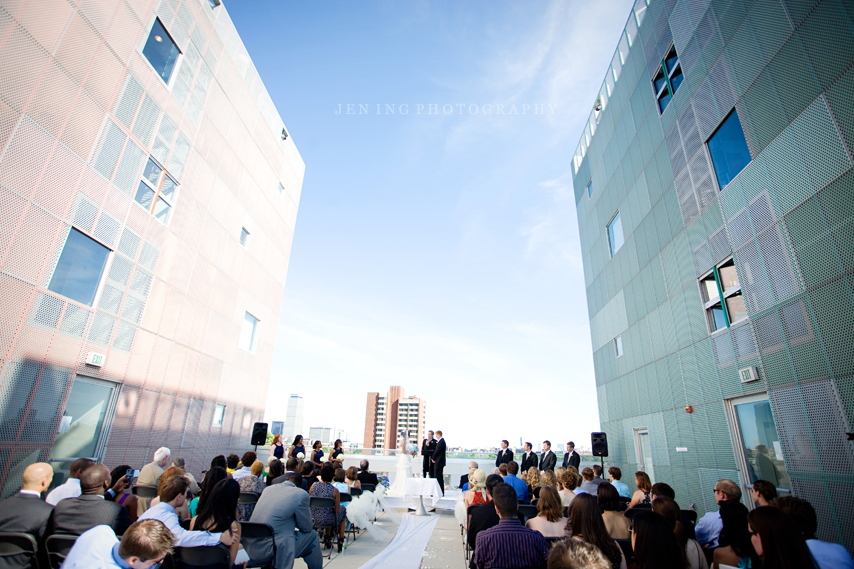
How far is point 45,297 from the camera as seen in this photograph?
7.01 meters

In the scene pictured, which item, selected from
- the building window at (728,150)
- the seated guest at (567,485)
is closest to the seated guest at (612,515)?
the seated guest at (567,485)

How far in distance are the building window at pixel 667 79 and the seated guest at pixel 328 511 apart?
11.5m

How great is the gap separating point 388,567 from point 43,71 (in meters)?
9.36

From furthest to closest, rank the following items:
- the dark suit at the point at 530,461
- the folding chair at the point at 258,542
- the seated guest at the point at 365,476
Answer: the dark suit at the point at 530,461
the seated guest at the point at 365,476
the folding chair at the point at 258,542

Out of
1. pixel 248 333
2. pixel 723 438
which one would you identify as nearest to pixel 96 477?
pixel 723 438

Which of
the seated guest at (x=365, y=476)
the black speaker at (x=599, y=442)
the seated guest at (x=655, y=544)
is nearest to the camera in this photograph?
the seated guest at (x=655, y=544)

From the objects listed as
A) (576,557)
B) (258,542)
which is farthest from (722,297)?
→ (258,542)


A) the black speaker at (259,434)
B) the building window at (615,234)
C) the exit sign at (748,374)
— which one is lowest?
the black speaker at (259,434)

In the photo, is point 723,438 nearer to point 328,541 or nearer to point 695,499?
point 695,499

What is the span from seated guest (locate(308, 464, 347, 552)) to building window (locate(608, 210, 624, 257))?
11.7 meters

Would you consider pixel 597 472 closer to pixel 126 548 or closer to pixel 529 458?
pixel 529 458

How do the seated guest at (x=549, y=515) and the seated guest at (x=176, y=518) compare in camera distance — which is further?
the seated guest at (x=549, y=515)

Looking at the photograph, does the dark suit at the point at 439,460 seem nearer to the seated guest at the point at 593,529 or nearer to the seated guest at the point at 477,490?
the seated guest at the point at 477,490

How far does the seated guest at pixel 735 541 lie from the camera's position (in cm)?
346
